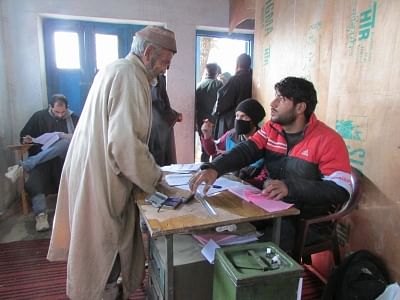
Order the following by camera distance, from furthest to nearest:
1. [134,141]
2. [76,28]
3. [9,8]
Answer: [76,28] → [9,8] → [134,141]

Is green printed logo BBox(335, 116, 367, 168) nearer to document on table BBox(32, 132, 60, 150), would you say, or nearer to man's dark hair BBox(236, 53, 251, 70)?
man's dark hair BBox(236, 53, 251, 70)

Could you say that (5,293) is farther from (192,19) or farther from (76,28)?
(192,19)

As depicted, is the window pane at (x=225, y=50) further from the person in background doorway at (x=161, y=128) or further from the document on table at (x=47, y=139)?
the document on table at (x=47, y=139)

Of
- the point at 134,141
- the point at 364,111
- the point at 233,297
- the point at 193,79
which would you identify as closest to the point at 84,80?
the point at 193,79

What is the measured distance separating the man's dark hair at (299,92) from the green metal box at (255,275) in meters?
0.82

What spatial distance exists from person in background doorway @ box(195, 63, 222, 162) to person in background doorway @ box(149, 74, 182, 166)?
1.27m

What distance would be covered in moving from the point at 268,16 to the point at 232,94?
2.66 ft

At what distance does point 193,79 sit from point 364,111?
2.53m

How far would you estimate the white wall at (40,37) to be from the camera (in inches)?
133

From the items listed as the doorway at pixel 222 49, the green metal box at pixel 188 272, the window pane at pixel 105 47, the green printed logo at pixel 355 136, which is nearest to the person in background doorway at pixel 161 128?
the green metal box at pixel 188 272

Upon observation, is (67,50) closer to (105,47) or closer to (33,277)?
(105,47)

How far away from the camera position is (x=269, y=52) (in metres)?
2.93

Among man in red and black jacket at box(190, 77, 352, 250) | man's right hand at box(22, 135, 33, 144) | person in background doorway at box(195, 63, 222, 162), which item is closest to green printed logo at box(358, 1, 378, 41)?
man in red and black jacket at box(190, 77, 352, 250)

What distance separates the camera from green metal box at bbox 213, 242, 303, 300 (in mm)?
999
